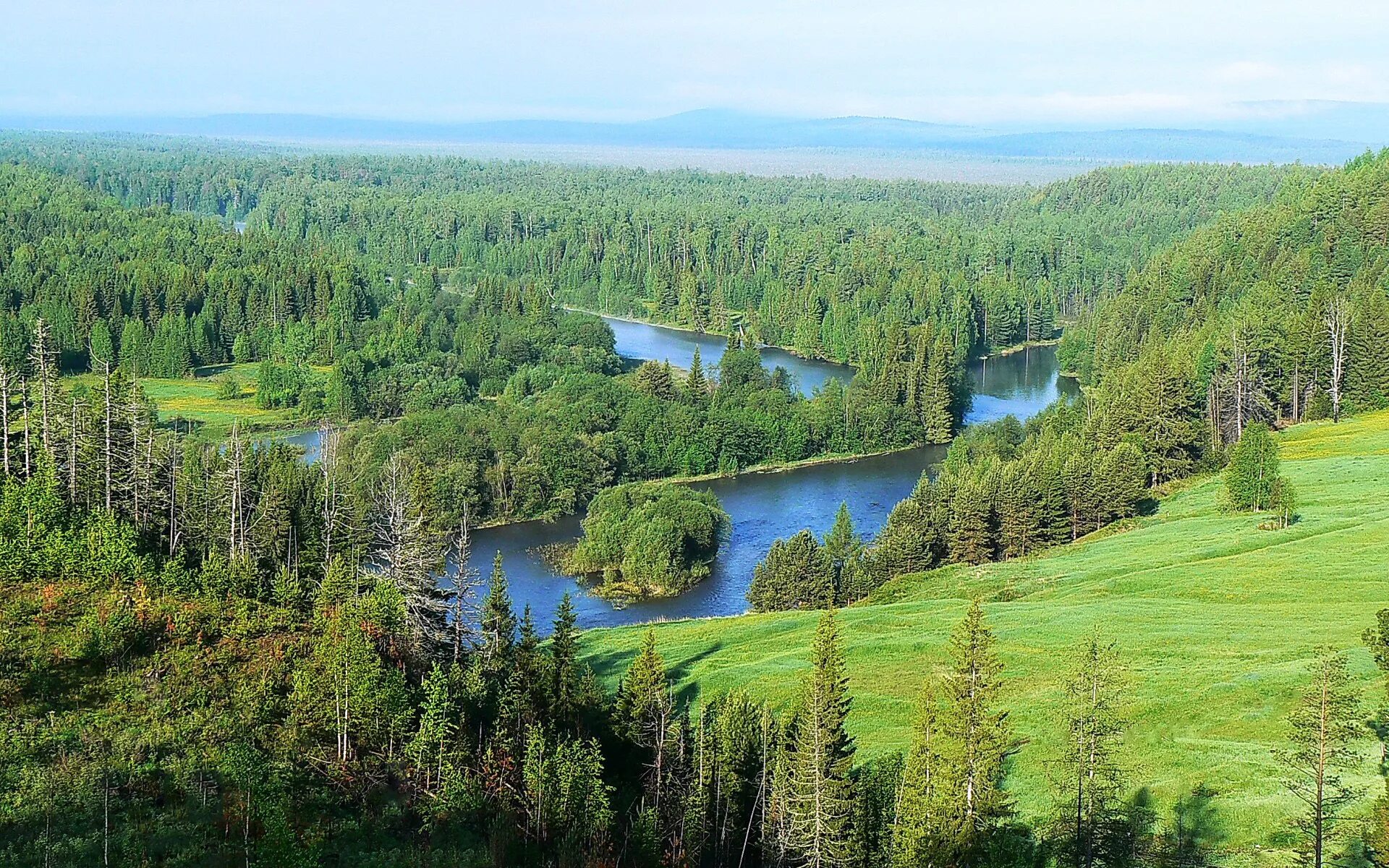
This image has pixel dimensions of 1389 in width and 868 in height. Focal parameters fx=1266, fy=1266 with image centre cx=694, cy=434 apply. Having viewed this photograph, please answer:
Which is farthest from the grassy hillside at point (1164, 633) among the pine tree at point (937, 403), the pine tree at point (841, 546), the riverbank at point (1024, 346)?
the riverbank at point (1024, 346)

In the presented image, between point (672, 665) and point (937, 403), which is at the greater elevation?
point (937, 403)

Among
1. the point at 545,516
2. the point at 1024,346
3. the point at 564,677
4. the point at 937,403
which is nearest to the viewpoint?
the point at 564,677

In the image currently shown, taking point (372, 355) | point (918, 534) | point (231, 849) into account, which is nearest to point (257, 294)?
point (372, 355)

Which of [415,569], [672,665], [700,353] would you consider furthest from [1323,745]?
[700,353]

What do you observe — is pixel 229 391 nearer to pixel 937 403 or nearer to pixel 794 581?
pixel 937 403

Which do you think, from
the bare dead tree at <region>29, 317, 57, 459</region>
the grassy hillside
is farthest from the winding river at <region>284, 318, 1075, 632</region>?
the bare dead tree at <region>29, 317, 57, 459</region>

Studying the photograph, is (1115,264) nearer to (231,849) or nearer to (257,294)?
(257,294)
